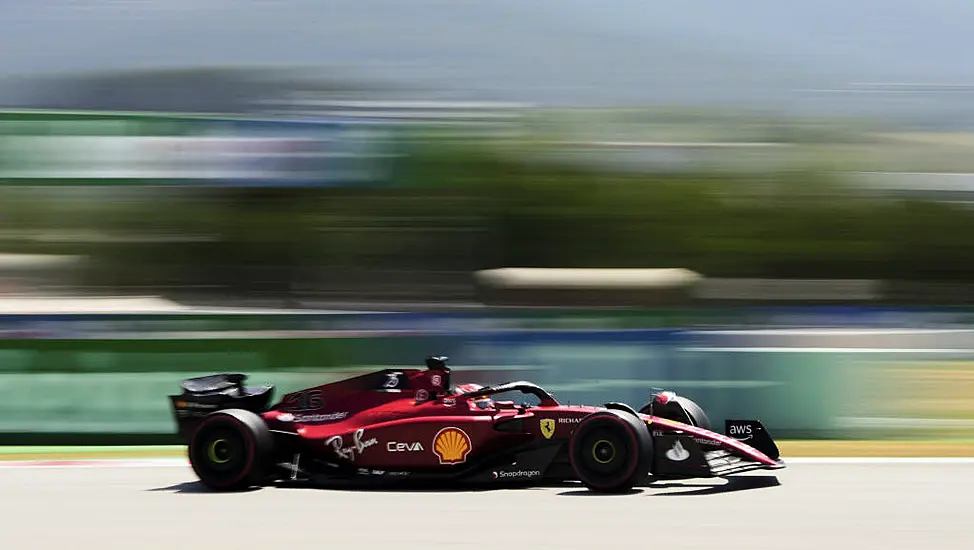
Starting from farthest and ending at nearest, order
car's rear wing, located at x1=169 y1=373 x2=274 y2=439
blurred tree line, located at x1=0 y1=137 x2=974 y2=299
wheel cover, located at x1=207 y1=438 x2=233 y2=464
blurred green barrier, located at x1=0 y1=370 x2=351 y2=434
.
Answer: blurred tree line, located at x1=0 y1=137 x2=974 y2=299
blurred green barrier, located at x1=0 y1=370 x2=351 y2=434
car's rear wing, located at x1=169 y1=373 x2=274 y2=439
wheel cover, located at x1=207 y1=438 x2=233 y2=464

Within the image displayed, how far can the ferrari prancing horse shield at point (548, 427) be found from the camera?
8609 millimetres

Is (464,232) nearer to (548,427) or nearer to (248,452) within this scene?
(248,452)

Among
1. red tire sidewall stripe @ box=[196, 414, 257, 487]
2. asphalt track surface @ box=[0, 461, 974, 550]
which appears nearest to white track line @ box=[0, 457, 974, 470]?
asphalt track surface @ box=[0, 461, 974, 550]

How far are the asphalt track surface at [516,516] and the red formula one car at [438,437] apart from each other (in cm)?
18

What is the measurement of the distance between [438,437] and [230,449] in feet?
4.68

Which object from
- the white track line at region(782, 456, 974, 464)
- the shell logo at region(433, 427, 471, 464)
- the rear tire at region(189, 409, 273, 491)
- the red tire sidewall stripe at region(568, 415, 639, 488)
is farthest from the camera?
the white track line at region(782, 456, 974, 464)

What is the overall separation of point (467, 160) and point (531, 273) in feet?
40.8

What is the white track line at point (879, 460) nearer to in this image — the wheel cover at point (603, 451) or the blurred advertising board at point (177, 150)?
the wheel cover at point (603, 451)

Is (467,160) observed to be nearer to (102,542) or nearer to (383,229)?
(383,229)

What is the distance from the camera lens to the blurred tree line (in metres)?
40.4

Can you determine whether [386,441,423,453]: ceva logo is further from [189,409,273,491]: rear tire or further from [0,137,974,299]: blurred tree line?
[0,137,974,299]: blurred tree line

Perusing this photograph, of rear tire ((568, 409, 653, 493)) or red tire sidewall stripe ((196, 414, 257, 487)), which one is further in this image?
red tire sidewall stripe ((196, 414, 257, 487))

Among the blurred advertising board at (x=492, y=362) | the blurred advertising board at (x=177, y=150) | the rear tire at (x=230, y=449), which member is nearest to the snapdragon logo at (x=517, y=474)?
the rear tire at (x=230, y=449)

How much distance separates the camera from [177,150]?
3036 cm
